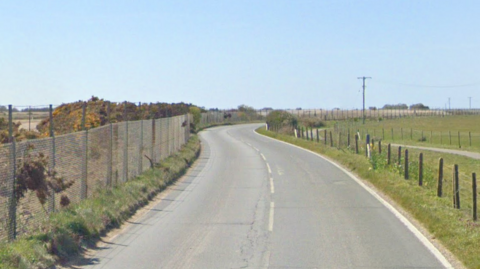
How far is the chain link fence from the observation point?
32.6 ft

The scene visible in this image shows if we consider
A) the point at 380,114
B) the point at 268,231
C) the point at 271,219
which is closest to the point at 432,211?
the point at 271,219

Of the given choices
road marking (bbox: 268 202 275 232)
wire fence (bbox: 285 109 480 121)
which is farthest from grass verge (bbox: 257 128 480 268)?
wire fence (bbox: 285 109 480 121)

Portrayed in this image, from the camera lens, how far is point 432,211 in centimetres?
1391

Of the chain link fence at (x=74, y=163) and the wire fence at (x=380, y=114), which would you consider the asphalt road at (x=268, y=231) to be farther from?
the wire fence at (x=380, y=114)

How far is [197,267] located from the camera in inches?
381

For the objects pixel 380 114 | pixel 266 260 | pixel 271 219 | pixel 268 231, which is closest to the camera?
pixel 266 260

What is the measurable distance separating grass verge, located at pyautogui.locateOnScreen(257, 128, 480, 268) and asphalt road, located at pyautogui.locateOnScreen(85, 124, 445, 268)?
0.51 metres

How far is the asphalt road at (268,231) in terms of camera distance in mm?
10156

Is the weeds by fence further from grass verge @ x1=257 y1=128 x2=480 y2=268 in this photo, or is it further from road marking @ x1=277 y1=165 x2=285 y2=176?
grass verge @ x1=257 y1=128 x2=480 y2=268

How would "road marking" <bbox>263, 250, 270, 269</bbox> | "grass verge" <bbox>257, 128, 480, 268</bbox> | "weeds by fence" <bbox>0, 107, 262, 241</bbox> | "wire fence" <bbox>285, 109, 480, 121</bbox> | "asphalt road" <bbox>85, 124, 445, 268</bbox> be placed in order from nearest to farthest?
"road marking" <bbox>263, 250, 270, 269</bbox> → "weeds by fence" <bbox>0, 107, 262, 241</bbox> → "asphalt road" <bbox>85, 124, 445, 268</bbox> → "grass verge" <bbox>257, 128, 480, 268</bbox> → "wire fence" <bbox>285, 109, 480, 121</bbox>

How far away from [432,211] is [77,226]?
25.0ft

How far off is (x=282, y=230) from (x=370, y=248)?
2355mm

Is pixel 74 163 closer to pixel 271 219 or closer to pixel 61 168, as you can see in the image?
pixel 61 168

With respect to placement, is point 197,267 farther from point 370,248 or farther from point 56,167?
point 56,167
